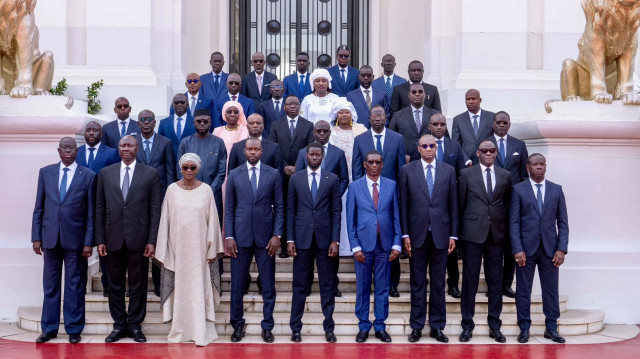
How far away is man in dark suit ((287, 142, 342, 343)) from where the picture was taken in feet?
25.9

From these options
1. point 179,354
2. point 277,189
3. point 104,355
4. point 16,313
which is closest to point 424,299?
point 277,189

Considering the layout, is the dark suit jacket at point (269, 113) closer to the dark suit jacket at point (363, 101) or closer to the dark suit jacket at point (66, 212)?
the dark suit jacket at point (363, 101)

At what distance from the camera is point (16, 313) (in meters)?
8.91

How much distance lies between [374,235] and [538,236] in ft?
5.41

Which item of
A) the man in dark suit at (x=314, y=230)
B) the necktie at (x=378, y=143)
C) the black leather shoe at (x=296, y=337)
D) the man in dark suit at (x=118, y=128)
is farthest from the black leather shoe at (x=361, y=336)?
the man in dark suit at (x=118, y=128)

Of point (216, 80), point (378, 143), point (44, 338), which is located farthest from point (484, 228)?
point (216, 80)

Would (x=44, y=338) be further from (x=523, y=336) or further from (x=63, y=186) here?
(x=523, y=336)

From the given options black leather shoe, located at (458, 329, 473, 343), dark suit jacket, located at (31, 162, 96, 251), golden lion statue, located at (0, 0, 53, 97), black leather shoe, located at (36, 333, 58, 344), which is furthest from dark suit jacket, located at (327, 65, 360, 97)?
black leather shoe, located at (36, 333, 58, 344)

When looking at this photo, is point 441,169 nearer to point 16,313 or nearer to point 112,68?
point 16,313

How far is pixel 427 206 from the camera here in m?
7.91

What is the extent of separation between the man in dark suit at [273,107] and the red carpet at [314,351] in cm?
318

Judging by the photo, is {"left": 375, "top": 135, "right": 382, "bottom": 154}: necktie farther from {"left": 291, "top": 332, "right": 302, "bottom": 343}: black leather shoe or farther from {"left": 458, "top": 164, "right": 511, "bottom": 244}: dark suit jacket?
{"left": 291, "top": 332, "right": 302, "bottom": 343}: black leather shoe

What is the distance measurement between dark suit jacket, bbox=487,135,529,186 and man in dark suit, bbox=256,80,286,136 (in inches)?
108

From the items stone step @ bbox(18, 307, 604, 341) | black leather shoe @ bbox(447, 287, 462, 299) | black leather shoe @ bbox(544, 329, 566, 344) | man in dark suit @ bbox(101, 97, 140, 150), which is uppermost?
man in dark suit @ bbox(101, 97, 140, 150)
